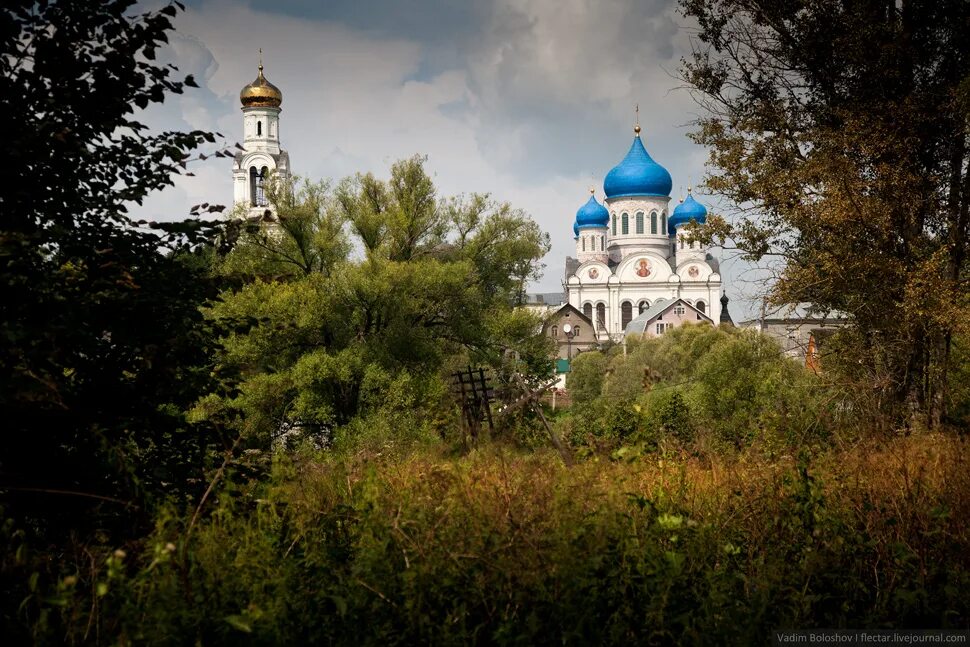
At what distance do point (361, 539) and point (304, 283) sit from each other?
15832 mm

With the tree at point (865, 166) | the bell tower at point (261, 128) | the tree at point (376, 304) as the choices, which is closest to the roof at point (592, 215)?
the bell tower at point (261, 128)

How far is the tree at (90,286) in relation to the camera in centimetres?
437

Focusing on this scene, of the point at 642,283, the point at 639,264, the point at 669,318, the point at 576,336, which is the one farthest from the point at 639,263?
the point at 576,336

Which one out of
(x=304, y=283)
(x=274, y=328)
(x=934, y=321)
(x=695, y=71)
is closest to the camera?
(x=274, y=328)

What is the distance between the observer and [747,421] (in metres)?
13.2

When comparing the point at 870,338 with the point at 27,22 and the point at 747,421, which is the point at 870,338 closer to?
the point at 747,421

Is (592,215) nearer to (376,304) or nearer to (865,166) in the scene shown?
(376,304)

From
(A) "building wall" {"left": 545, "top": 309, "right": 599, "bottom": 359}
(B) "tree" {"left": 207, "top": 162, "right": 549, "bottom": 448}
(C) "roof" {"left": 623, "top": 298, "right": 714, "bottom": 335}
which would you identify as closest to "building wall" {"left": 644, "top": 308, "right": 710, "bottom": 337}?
(C) "roof" {"left": 623, "top": 298, "right": 714, "bottom": 335}

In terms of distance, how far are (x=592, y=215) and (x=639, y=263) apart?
5668 mm

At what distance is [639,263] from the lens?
246ft

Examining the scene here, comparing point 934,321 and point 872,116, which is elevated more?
point 872,116

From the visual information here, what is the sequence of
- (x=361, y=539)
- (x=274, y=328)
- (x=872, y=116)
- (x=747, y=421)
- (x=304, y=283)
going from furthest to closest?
(x=304, y=283) → (x=747, y=421) → (x=872, y=116) → (x=274, y=328) → (x=361, y=539)

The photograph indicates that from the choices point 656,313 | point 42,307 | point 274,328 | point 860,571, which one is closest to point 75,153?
point 42,307

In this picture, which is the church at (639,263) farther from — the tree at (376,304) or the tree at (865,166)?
the tree at (865,166)
